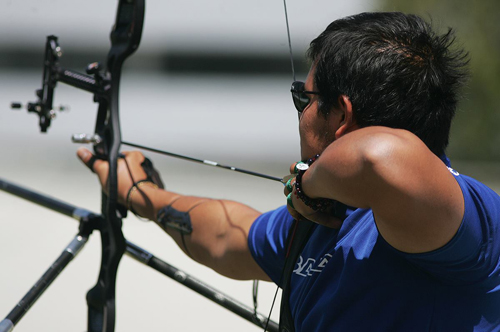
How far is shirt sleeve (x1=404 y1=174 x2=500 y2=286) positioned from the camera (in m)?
0.90

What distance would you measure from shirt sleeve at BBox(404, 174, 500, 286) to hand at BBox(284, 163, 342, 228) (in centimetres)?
20

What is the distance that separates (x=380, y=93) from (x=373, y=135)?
0.46 feet

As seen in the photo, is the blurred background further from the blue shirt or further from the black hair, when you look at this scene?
the black hair

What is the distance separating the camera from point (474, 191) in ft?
3.14

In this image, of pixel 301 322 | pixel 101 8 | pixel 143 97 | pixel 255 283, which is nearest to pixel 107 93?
pixel 255 283

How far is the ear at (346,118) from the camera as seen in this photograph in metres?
1.04

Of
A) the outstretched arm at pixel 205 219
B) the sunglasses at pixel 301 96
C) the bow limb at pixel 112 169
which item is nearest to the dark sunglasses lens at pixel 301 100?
the sunglasses at pixel 301 96

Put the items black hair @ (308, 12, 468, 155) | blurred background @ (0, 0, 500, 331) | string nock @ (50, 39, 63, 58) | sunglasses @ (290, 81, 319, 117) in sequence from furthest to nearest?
blurred background @ (0, 0, 500, 331), string nock @ (50, 39, 63, 58), sunglasses @ (290, 81, 319, 117), black hair @ (308, 12, 468, 155)

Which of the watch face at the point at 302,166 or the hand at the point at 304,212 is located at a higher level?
the watch face at the point at 302,166

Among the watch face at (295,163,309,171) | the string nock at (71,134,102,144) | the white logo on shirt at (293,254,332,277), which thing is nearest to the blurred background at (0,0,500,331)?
the string nock at (71,134,102,144)

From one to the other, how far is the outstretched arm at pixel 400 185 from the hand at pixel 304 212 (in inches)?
6.0

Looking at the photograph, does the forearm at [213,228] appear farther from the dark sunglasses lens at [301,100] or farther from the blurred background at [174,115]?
the blurred background at [174,115]

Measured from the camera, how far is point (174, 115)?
28.4 ft

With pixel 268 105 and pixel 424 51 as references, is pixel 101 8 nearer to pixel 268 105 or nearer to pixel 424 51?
pixel 268 105
